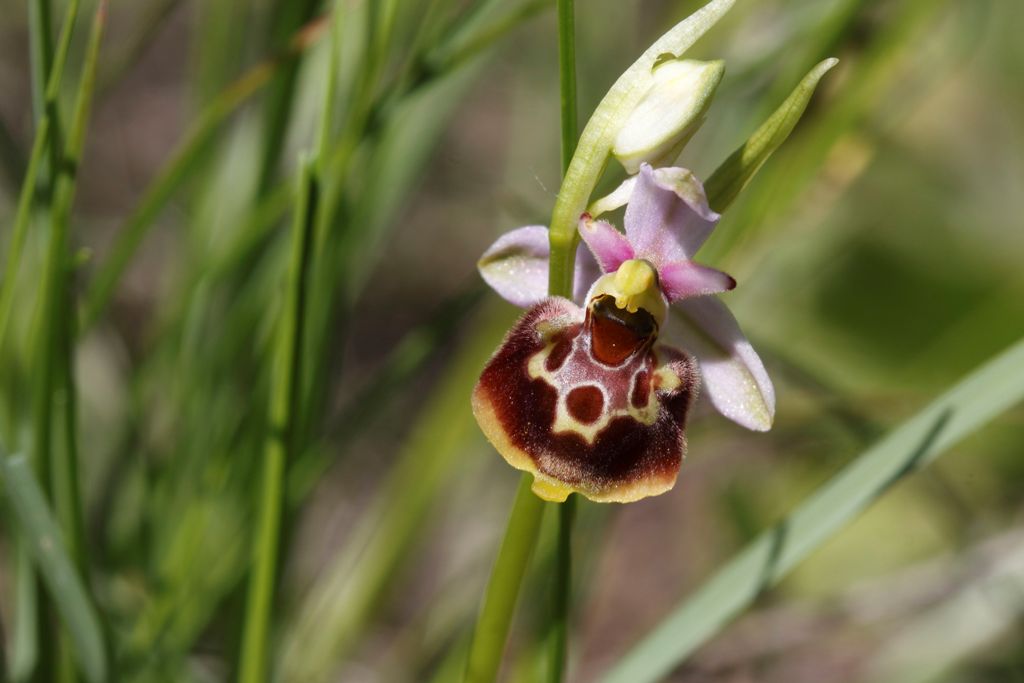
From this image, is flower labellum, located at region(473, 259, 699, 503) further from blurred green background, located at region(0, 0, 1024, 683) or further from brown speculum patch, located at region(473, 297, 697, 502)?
blurred green background, located at region(0, 0, 1024, 683)

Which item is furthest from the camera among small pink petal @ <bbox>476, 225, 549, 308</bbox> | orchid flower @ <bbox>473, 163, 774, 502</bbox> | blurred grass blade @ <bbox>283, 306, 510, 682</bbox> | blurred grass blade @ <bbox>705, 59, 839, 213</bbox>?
blurred grass blade @ <bbox>283, 306, 510, 682</bbox>

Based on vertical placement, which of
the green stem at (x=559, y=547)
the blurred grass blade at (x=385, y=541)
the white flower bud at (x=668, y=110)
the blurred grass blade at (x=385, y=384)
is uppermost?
the white flower bud at (x=668, y=110)

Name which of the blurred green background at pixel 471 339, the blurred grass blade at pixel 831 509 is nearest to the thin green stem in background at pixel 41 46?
the blurred green background at pixel 471 339

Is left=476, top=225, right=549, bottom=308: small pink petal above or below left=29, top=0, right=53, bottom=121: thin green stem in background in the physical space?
below

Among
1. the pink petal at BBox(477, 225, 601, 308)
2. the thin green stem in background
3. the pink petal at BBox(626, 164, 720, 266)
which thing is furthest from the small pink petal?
the thin green stem in background

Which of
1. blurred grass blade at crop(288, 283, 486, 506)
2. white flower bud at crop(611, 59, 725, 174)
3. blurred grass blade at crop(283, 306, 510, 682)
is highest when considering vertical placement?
white flower bud at crop(611, 59, 725, 174)

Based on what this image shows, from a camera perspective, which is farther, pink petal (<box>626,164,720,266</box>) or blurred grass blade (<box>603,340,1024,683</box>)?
blurred grass blade (<box>603,340,1024,683</box>)

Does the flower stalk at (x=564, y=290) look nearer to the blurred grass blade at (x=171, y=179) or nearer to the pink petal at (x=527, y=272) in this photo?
the pink petal at (x=527, y=272)

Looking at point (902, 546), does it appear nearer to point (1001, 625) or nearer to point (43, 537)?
point (1001, 625)
